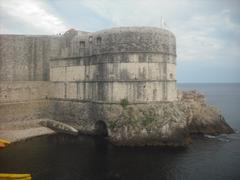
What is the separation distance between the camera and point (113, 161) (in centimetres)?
2208

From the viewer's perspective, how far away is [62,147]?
25.5 metres

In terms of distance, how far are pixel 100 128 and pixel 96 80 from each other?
5425 millimetres

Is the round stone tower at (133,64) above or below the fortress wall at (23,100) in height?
above

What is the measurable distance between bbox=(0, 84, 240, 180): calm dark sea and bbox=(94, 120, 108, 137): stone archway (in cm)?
206

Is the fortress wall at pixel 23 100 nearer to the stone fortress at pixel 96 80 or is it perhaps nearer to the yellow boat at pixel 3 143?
the stone fortress at pixel 96 80

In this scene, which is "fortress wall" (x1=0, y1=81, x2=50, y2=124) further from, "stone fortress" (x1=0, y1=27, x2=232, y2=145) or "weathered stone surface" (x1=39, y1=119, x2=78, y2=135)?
"weathered stone surface" (x1=39, y1=119, x2=78, y2=135)

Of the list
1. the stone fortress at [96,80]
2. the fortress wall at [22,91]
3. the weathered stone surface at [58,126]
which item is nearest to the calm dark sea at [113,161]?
the stone fortress at [96,80]

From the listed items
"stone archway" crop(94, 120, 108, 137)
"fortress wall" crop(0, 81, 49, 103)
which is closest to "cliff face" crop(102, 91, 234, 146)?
"stone archway" crop(94, 120, 108, 137)

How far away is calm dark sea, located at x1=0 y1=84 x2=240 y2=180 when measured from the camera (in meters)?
19.5

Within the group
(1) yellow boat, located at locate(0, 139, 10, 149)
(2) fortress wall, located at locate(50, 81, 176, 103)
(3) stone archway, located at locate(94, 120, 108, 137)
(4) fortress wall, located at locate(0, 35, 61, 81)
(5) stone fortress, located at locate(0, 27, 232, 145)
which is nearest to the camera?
(1) yellow boat, located at locate(0, 139, 10, 149)

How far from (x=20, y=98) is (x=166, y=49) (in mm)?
17546

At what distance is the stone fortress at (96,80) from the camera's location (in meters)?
27.7

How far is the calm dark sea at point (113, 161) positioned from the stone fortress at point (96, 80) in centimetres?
279

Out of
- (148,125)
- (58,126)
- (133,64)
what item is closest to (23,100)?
(58,126)
